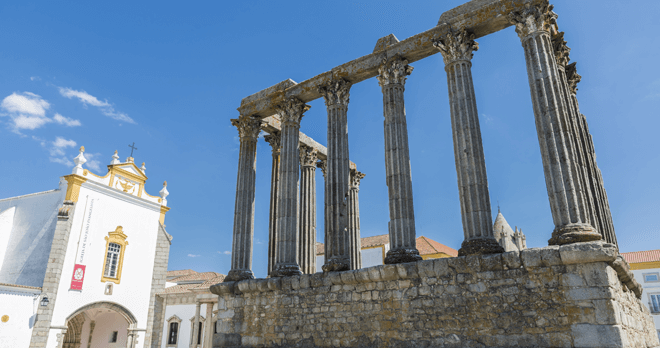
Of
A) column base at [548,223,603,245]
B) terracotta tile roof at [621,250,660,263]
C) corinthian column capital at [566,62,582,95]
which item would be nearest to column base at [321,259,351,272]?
column base at [548,223,603,245]

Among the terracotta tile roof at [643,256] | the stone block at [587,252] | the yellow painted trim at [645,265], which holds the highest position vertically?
the terracotta tile roof at [643,256]

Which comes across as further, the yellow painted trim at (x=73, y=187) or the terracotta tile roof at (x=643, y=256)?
the terracotta tile roof at (x=643, y=256)

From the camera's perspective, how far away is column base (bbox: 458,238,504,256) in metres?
8.55

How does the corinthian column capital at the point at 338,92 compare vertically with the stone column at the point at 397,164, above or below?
above

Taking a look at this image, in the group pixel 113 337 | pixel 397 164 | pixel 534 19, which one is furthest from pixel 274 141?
pixel 113 337

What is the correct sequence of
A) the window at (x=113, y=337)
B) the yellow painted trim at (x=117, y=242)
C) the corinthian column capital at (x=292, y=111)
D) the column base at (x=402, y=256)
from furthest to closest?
the window at (x=113, y=337), the yellow painted trim at (x=117, y=242), the corinthian column capital at (x=292, y=111), the column base at (x=402, y=256)

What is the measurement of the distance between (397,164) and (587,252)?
4553 millimetres

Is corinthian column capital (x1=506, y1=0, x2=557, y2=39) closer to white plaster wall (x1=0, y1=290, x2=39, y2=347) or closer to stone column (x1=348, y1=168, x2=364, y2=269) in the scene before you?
stone column (x1=348, y1=168, x2=364, y2=269)

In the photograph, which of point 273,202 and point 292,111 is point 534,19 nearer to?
point 292,111

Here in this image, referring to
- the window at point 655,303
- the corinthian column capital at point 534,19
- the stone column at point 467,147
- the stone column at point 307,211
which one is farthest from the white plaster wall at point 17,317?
the window at point 655,303

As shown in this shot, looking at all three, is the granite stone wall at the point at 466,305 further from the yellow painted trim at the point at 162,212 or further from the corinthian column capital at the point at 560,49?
the yellow painted trim at the point at 162,212

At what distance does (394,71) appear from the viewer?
11.4 metres

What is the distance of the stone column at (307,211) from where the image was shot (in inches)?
562

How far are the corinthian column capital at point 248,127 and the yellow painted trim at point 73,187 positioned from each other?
423 inches
